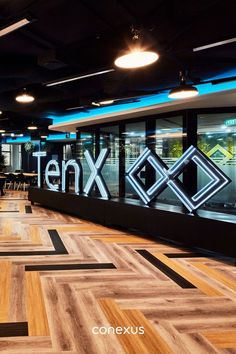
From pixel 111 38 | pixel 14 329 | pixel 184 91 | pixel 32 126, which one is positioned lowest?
pixel 14 329

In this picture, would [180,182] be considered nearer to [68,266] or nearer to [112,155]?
[68,266]

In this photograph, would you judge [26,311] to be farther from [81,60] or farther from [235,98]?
[235,98]

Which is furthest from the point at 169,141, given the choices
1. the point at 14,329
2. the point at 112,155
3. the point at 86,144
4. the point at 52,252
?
the point at 14,329

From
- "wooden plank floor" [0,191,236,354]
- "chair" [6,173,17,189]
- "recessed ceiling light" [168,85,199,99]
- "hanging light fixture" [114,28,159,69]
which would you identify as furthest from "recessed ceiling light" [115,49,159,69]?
"chair" [6,173,17,189]

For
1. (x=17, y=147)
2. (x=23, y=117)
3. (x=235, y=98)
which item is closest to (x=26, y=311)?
(x=235, y=98)

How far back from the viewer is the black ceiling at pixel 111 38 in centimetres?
354

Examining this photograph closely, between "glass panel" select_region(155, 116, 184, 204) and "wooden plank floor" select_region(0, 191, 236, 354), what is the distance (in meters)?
3.48

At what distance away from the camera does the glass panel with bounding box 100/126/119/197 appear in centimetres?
988

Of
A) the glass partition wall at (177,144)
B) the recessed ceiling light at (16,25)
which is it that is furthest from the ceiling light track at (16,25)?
the glass partition wall at (177,144)

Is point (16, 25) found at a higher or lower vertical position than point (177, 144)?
higher

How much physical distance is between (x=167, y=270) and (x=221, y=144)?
192 inches

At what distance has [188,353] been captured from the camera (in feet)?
7.21

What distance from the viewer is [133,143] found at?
942cm

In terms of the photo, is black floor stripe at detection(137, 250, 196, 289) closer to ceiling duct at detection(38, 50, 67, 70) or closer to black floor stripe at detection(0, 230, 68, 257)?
black floor stripe at detection(0, 230, 68, 257)
